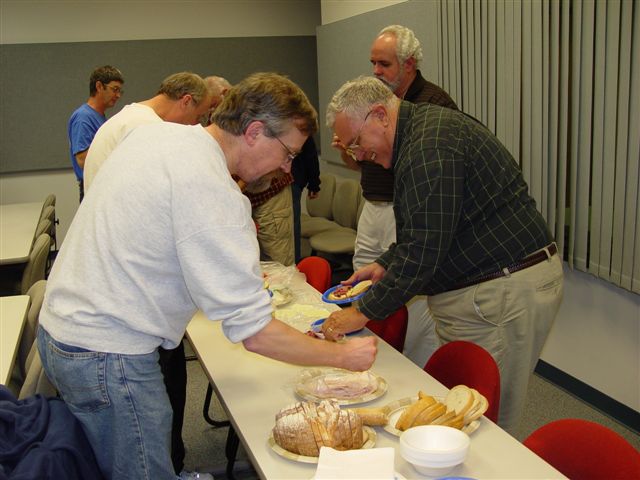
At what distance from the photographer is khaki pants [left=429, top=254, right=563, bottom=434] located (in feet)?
7.77

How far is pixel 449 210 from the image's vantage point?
213 centimetres

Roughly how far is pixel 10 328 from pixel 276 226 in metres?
1.91

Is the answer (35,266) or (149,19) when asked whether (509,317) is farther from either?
(149,19)

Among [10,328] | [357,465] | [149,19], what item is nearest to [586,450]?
[357,465]

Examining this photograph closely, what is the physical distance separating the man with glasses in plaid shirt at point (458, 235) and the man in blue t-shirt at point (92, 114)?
127 inches

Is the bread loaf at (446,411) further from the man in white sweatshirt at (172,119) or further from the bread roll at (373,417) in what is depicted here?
the man in white sweatshirt at (172,119)

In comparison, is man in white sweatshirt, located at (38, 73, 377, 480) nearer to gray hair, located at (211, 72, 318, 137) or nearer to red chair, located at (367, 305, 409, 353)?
gray hair, located at (211, 72, 318, 137)

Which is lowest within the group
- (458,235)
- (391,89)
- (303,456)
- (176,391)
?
(176,391)

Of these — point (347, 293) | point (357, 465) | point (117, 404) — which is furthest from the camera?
point (347, 293)

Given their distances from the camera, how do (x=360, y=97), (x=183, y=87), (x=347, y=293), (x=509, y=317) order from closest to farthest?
(x=360, y=97), (x=509, y=317), (x=347, y=293), (x=183, y=87)

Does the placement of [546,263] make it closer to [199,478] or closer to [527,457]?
[527,457]

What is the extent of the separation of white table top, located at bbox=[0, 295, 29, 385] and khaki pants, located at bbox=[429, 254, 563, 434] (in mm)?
1450

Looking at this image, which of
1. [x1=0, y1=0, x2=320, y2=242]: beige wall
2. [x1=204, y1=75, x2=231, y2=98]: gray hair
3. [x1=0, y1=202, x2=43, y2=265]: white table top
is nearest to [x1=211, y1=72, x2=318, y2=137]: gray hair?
[x1=204, y1=75, x2=231, y2=98]: gray hair

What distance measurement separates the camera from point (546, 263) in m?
2.40
